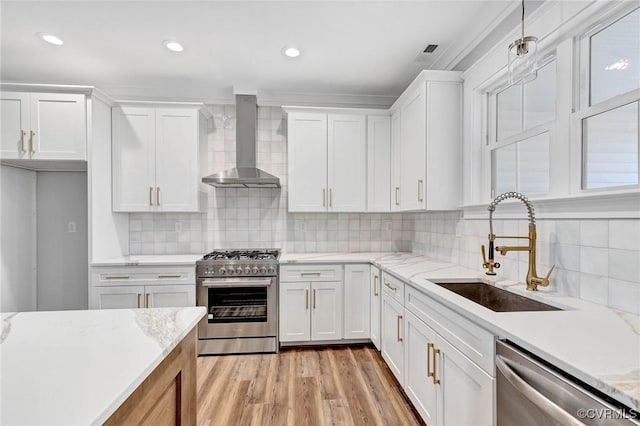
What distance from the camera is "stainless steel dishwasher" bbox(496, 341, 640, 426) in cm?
74

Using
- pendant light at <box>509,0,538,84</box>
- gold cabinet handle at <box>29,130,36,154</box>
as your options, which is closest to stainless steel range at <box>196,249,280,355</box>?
gold cabinet handle at <box>29,130,36,154</box>

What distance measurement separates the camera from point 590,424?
76 cm

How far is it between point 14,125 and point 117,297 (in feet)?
5.81

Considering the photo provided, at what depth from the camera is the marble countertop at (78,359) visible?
0.59m

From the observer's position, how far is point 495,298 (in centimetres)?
182

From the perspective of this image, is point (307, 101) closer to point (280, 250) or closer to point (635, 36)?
point (280, 250)

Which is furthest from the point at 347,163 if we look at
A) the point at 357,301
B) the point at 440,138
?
the point at 357,301

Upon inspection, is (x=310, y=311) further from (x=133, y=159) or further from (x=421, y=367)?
(x=133, y=159)

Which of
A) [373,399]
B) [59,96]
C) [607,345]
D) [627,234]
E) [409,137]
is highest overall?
[59,96]

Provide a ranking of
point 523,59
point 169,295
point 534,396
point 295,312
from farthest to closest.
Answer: point 295,312 → point 169,295 → point 523,59 → point 534,396

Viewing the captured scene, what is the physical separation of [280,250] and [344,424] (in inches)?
76.9

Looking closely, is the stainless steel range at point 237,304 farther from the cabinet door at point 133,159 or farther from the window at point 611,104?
the window at point 611,104

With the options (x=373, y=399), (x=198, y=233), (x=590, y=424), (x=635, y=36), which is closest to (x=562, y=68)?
(x=635, y=36)

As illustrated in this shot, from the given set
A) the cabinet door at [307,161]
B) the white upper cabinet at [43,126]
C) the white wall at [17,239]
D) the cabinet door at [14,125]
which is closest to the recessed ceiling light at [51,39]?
the white upper cabinet at [43,126]
